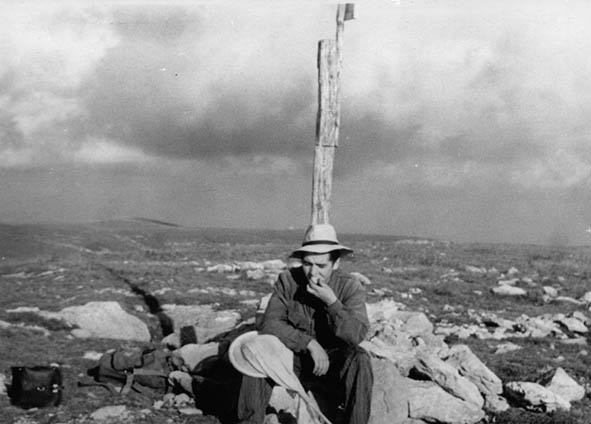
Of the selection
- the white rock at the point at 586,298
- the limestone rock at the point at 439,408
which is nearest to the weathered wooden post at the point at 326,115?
the limestone rock at the point at 439,408

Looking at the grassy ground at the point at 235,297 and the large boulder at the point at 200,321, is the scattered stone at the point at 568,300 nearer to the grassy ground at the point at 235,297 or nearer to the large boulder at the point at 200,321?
the grassy ground at the point at 235,297

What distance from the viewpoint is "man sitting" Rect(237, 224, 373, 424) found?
5.78 m

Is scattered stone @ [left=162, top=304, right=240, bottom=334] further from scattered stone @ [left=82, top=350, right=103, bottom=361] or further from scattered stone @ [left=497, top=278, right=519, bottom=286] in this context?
scattered stone @ [left=497, top=278, right=519, bottom=286]

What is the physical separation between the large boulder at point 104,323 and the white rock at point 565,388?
6.72 metres

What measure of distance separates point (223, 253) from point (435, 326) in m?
18.0

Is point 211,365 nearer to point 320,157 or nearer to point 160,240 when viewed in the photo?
point 320,157

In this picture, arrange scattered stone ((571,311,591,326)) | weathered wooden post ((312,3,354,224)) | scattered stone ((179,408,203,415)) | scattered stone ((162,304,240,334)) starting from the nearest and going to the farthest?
scattered stone ((179,408,203,415)) < weathered wooden post ((312,3,354,224)) < scattered stone ((162,304,240,334)) < scattered stone ((571,311,591,326))

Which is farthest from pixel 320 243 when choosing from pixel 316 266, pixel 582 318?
pixel 582 318

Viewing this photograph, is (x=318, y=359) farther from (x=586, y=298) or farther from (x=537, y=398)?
(x=586, y=298)

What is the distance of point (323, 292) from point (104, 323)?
6.38 metres

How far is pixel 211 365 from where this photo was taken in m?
7.72

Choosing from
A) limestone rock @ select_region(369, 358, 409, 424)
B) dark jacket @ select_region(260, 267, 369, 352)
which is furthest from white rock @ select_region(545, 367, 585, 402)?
dark jacket @ select_region(260, 267, 369, 352)

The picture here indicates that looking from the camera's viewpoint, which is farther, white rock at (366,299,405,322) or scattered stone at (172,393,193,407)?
white rock at (366,299,405,322)

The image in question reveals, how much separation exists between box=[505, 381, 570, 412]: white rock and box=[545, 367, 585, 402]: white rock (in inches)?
10.6
